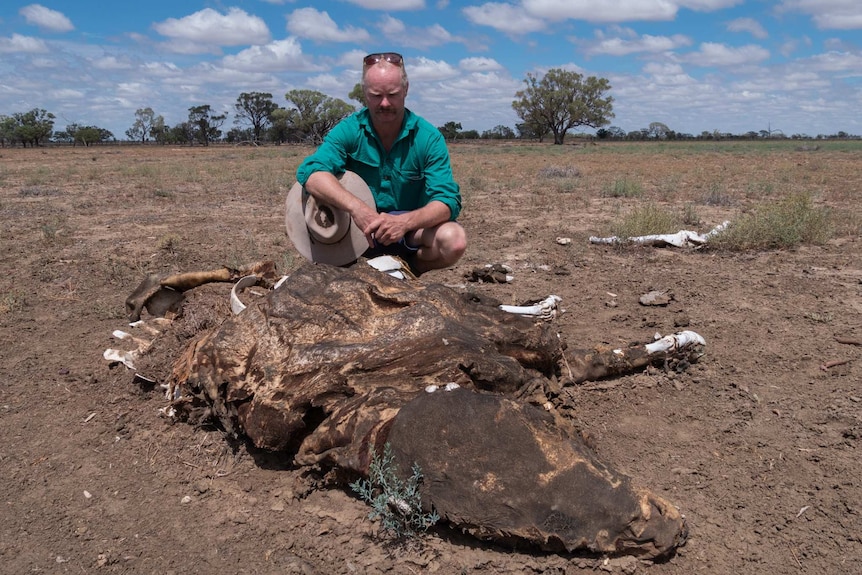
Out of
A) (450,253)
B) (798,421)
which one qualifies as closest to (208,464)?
(450,253)

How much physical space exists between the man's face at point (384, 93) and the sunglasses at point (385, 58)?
4 centimetres

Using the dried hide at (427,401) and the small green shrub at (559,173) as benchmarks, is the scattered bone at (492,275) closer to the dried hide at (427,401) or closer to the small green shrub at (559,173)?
the dried hide at (427,401)

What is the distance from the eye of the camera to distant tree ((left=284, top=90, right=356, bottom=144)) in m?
69.6

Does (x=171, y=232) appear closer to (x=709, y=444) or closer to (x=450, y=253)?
(x=450, y=253)

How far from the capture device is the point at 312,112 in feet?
232

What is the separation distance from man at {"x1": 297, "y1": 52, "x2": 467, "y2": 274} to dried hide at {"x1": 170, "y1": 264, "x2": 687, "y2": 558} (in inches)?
39.4

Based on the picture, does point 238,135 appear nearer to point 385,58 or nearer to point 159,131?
point 159,131

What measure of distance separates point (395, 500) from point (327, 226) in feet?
7.42

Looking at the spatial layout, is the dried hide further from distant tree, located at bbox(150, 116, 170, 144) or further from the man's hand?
distant tree, located at bbox(150, 116, 170, 144)

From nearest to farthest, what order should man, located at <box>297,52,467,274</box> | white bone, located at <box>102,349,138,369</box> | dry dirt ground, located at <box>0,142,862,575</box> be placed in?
dry dirt ground, located at <box>0,142,862,575</box> < white bone, located at <box>102,349,138,369</box> < man, located at <box>297,52,467,274</box>

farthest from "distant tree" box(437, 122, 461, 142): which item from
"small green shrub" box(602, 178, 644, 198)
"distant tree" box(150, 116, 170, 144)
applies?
"small green shrub" box(602, 178, 644, 198)

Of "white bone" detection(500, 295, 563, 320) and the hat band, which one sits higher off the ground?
the hat band

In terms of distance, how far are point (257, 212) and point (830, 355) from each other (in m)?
9.67

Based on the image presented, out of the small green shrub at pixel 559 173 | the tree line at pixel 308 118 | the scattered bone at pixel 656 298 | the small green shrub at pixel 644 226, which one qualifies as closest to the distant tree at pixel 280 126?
the tree line at pixel 308 118
